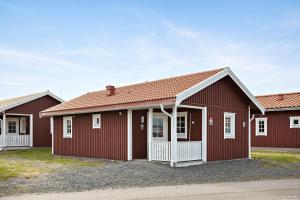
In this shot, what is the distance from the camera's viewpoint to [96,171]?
14.7m

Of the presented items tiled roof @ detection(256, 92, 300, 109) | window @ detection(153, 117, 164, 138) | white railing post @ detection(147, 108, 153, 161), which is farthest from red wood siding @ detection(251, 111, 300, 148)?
white railing post @ detection(147, 108, 153, 161)

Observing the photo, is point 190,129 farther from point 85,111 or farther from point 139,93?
point 85,111

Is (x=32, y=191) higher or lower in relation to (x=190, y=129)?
lower

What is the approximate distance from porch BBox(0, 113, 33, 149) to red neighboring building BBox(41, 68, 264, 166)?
775 centimetres

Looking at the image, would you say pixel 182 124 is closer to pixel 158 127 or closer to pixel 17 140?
pixel 158 127

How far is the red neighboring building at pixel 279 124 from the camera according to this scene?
26.6m

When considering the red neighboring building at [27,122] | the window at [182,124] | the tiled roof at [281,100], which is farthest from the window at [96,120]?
the tiled roof at [281,100]

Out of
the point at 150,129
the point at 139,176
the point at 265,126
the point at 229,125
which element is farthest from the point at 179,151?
the point at 265,126

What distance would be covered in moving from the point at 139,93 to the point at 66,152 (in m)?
6.21

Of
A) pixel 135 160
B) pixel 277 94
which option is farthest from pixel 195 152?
pixel 277 94

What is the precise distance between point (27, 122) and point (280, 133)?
1803cm

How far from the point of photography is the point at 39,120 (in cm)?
2991

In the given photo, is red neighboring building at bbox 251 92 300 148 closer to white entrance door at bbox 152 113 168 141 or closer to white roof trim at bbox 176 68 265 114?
white roof trim at bbox 176 68 265 114

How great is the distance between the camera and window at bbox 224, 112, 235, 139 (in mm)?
19812
